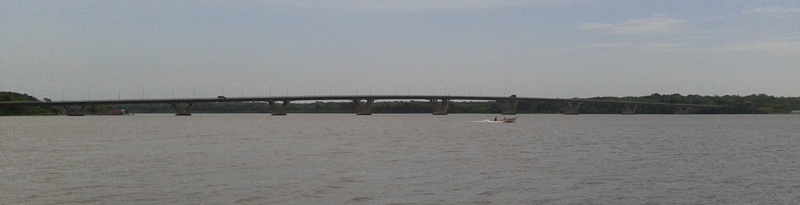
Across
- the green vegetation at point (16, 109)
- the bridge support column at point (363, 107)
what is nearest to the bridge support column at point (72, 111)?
the green vegetation at point (16, 109)

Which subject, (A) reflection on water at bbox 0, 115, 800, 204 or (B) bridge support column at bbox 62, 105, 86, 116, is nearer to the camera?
(A) reflection on water at bbox 0, 115, 800, 204

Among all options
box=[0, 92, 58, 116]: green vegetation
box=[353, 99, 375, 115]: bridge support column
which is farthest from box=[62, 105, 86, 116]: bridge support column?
box=[353, 99, 375, 115]: bridge support column

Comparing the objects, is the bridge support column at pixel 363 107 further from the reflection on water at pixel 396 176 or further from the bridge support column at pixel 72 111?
the reflection on water at pixel 396 176

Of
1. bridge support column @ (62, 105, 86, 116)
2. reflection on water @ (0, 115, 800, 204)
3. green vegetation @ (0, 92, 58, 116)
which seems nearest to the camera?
reflection on water @ (0, 115, 800, 204)

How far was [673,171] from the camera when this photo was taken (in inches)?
1219

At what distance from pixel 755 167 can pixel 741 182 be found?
6762mm

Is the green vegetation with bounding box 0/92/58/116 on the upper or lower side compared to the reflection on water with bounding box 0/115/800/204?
upper

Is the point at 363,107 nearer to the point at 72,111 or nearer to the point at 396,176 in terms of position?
the point at 72,111

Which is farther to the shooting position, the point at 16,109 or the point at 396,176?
the point at 16,109

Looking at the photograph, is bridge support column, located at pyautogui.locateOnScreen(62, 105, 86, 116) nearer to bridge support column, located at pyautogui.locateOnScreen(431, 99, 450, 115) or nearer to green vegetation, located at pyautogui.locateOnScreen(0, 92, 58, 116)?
green vegetation, located at pyautogui.locateOnScreen(0, 92, 58, 116)

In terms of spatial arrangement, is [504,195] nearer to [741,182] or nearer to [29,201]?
[741,182]

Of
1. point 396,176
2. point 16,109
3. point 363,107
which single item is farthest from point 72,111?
point 396,176

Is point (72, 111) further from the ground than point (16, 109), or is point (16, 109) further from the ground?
point (16, 109)

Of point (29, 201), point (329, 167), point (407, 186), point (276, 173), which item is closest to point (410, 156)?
point (329, 167)
